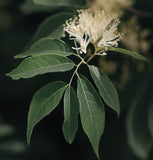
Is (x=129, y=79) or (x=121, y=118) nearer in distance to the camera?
(x=129, y=79)

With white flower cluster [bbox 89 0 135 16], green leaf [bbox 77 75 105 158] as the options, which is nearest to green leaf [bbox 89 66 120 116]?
green leaf [bbox 77 75 105 158]

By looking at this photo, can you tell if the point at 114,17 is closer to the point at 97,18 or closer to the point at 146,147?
the point at 97,18

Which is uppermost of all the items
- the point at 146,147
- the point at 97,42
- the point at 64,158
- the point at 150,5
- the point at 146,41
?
the point at 97,42

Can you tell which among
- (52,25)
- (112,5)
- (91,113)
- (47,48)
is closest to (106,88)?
(91,113)

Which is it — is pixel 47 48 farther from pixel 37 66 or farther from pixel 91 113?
pixel 91 113

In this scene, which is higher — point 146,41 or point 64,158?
point 146,41

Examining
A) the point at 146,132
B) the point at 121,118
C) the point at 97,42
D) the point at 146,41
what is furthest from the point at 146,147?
the point at 97,42

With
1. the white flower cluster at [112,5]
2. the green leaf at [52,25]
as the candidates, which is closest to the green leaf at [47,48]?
the green leaf at [52,25]
